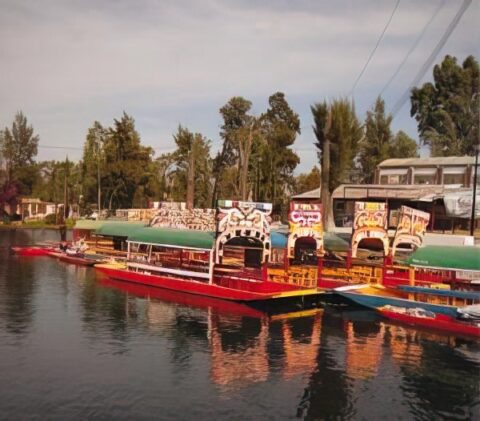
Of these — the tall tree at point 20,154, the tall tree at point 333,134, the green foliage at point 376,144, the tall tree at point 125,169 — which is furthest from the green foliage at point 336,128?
the tall tree at point 20,154

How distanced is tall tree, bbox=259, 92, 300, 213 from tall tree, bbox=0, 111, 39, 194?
60208 mm

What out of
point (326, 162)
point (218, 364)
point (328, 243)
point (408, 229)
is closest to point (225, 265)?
point (328, 243)

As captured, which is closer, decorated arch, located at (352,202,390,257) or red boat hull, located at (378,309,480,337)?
red boat hull, located at (378,309,480,337)

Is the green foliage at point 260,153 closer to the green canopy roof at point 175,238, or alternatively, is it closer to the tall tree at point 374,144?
the tall tree at point 374,144

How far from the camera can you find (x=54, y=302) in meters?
35.9

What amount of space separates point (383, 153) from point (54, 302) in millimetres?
57519

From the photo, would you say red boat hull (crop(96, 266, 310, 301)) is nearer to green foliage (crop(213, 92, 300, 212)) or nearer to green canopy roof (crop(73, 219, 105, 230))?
green canopy roof (crop(73, 219, 105, 230))

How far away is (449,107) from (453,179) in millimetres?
27637

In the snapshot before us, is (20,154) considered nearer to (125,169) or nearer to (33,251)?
(125,169)

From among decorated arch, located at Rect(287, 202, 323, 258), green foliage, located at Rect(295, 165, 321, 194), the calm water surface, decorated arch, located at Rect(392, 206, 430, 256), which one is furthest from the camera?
green foliage, located at Rect(295, 165, 321, 194)

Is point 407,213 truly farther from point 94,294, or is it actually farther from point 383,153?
point 383,153

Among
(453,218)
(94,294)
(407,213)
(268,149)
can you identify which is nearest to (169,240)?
(94,294)

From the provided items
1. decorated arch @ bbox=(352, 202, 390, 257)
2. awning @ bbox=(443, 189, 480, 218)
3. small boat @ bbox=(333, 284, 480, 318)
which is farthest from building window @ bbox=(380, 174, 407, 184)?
small boat @ bbox=(333, 284, 480, 318)

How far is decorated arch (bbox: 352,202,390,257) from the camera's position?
122 feet
